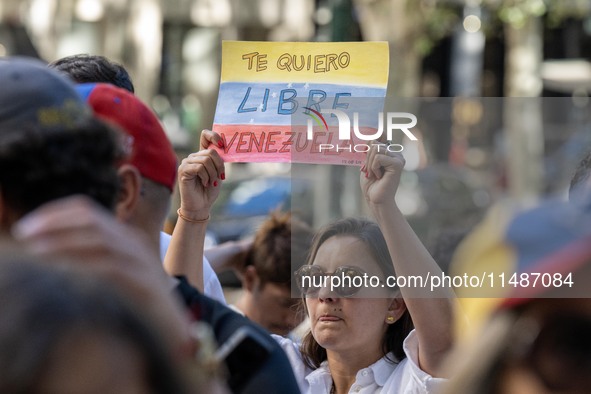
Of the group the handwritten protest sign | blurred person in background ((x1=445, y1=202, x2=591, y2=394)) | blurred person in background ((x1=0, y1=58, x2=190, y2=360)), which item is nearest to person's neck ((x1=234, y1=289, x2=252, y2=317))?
the handwritten protest sign

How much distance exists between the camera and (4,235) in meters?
2.25

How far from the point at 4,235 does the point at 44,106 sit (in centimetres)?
23

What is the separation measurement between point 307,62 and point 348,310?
0.69 meters

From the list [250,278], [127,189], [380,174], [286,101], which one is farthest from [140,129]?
[250,278]

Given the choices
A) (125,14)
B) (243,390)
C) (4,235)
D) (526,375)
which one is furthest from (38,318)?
(125,14)

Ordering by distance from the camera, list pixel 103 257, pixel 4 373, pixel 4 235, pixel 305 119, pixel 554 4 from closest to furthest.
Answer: pixel 4 373 → pixel 103 257 → pixel 4 235 → pixel 305 119 → pixel 554 4

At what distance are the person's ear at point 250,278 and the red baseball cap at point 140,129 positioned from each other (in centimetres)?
277

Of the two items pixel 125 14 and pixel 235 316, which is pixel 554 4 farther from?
pixel 235 316

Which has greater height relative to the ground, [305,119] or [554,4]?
[305,119]

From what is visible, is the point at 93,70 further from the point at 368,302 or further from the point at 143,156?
the point at 143,156

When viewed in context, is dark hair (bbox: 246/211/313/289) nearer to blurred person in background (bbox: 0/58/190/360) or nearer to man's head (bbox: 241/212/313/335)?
man's head (bbox: 241/212/313/335)

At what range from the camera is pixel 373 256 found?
3.71 metres

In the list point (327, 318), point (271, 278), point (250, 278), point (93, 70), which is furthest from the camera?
point (250, 278)

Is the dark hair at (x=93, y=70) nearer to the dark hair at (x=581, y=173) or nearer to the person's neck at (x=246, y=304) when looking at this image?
the dark hair at (x=581, y=173)
